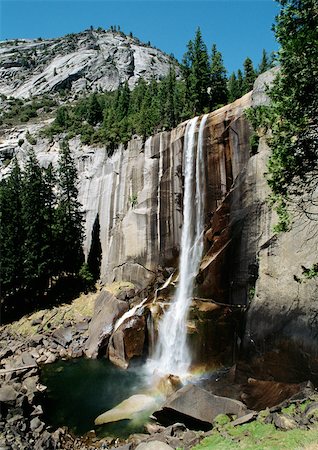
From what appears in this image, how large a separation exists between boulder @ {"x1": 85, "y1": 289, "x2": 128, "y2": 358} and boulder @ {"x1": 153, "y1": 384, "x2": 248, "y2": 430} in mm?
13578

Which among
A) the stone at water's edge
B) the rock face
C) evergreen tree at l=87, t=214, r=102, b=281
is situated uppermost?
the rock face

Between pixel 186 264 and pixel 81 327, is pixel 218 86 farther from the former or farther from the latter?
pixel 81 327

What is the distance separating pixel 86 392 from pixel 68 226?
2429cm

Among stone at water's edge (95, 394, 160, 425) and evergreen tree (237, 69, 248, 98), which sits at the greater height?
evergreen tree (237, 69, 248, 98)

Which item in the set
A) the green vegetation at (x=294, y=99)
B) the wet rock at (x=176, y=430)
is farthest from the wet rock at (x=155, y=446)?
the green vegetation at (x=294, y=99)

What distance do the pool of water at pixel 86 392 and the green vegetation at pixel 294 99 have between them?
15.3 metres

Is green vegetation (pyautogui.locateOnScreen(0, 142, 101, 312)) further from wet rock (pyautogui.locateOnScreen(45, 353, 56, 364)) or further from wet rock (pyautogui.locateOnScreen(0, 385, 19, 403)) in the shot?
wet rock (pyautogui.locateOnScreen(0, 385, 19, 403))

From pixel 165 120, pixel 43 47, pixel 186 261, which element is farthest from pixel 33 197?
pixel 43 47

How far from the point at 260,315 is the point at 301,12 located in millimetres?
15573

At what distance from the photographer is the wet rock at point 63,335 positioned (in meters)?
34.3

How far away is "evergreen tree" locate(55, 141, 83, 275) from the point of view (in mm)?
44781

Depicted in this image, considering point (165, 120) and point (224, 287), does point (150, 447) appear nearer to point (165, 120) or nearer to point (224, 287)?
point (224, 287)

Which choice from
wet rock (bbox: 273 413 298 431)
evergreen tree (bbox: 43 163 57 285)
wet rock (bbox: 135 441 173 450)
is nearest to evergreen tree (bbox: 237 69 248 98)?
evergreen tree (bbox: 43 163 57 285)

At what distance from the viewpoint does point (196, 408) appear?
1820 centimetres
